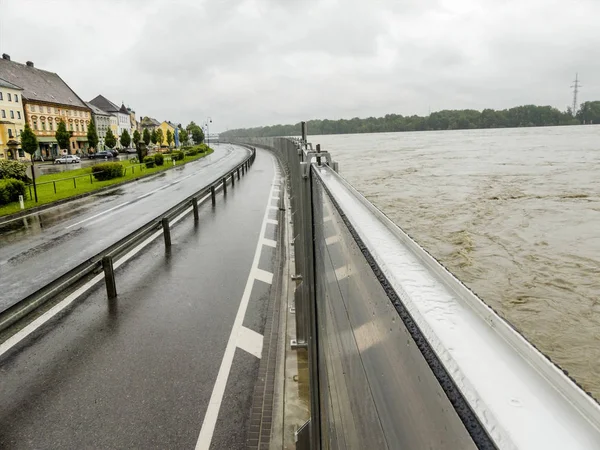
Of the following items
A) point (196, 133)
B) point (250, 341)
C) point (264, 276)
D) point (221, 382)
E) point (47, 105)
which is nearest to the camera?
point (221, 382)

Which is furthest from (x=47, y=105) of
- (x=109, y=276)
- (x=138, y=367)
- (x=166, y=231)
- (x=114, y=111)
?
(x=138, y=367)

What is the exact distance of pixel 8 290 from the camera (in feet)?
28.7

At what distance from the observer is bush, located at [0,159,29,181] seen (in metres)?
20.6

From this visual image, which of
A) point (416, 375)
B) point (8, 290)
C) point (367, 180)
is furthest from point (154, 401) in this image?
point (367, 180)

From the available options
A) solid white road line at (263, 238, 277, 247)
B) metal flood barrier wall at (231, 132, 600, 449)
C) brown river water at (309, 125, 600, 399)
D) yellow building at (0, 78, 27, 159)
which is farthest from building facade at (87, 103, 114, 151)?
metal flood barrier wall at (231, 132, 600, 449)

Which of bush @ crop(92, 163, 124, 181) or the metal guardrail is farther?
bush @ crop(92, 163, 124, 181)

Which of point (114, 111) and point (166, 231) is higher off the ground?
point (114, 111)

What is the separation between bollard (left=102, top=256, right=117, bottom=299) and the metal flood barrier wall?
702 centimetres

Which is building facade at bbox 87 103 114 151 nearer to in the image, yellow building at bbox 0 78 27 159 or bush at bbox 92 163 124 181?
yellow building at bbox 0 78 27 159

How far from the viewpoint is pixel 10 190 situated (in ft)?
61.2

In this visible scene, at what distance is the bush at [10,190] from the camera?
721 inches

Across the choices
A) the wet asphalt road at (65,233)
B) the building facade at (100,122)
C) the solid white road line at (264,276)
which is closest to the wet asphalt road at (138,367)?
the solid white road line at (264,276)

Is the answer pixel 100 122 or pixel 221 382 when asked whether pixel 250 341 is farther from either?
pixel 100 122

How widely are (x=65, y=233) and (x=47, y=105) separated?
213 feet
